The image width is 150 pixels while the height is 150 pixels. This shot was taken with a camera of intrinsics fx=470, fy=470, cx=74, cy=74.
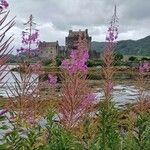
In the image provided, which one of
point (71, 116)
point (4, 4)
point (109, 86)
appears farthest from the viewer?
point (109, 86)

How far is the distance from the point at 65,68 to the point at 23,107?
122 cm

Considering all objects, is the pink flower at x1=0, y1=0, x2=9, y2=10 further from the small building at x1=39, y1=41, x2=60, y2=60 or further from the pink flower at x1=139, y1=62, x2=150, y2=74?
the pink flower at x1=139, y1=62, x2=150, y2=74

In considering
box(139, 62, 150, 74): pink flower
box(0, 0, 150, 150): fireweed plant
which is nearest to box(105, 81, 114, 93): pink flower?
box(0, 0, 150, 150): fireweed plant

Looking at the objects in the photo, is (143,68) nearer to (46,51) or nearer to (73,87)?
(73,87)

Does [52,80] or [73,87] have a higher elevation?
[73,87]

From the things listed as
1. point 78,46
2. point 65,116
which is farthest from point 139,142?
point 78,46

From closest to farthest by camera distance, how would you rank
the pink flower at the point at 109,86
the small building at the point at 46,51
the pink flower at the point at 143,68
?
1. the pink flower at the point at 109,86
2. the small building at the point at 46,51
3. the pink flower at the point at 143,68

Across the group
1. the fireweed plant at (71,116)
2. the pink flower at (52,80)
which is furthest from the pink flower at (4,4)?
the pink flower at (52,80)

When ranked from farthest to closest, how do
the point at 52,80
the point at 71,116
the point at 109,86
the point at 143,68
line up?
1. the point at 143,68
2. the point at 52,80
3. the point at 109,86
4. the point at 71,116

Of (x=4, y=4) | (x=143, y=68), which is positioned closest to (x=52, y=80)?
(x=143, y=68)

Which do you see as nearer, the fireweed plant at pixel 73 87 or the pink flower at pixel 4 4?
the pink flower at pixel 4 4

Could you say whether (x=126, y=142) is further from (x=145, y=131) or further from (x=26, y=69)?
(x=26, y=69)

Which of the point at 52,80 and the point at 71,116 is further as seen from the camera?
the point at 52,80

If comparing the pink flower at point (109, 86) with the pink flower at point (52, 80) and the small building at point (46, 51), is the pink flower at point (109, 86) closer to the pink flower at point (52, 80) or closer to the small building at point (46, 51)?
the small building at point (46, 51)
